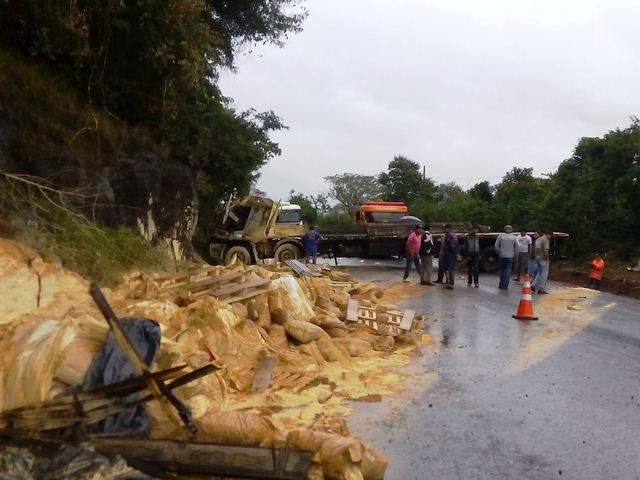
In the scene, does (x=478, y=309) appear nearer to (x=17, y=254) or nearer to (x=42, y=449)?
(x=17, y=254)

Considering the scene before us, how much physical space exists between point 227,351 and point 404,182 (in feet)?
199

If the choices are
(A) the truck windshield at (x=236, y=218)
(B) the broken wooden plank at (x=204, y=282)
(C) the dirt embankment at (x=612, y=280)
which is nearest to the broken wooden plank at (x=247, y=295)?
(B) the broken wooden plank at (x=204, y=282)

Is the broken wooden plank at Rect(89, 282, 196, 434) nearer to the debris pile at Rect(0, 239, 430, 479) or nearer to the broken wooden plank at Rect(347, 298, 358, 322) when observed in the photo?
the debris pile at Rect(0, 239, 430, 479)

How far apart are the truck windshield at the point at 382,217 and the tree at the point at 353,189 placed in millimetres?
41261

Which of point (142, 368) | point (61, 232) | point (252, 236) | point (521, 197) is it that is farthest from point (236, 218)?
point (521, 197)

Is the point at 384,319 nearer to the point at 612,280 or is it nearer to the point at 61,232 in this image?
the point at 61,232

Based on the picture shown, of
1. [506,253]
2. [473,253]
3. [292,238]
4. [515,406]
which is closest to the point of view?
[515,406]

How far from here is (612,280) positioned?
22641 millimetres

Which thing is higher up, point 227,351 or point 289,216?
point 289,216

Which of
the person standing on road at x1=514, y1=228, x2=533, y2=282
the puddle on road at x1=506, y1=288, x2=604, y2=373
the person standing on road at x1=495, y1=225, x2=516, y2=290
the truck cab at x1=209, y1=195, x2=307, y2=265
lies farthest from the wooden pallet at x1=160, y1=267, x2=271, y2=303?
the truck cab at x1=209, y1=195, x2=307, y2=265

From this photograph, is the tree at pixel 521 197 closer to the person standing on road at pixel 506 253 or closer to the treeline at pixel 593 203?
the treeline at pixel 593 203

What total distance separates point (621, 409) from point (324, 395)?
288 centimetres

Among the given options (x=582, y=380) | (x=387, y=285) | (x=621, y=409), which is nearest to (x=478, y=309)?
(x=387, y=285)

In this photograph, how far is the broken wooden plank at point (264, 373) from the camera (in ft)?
22.8
